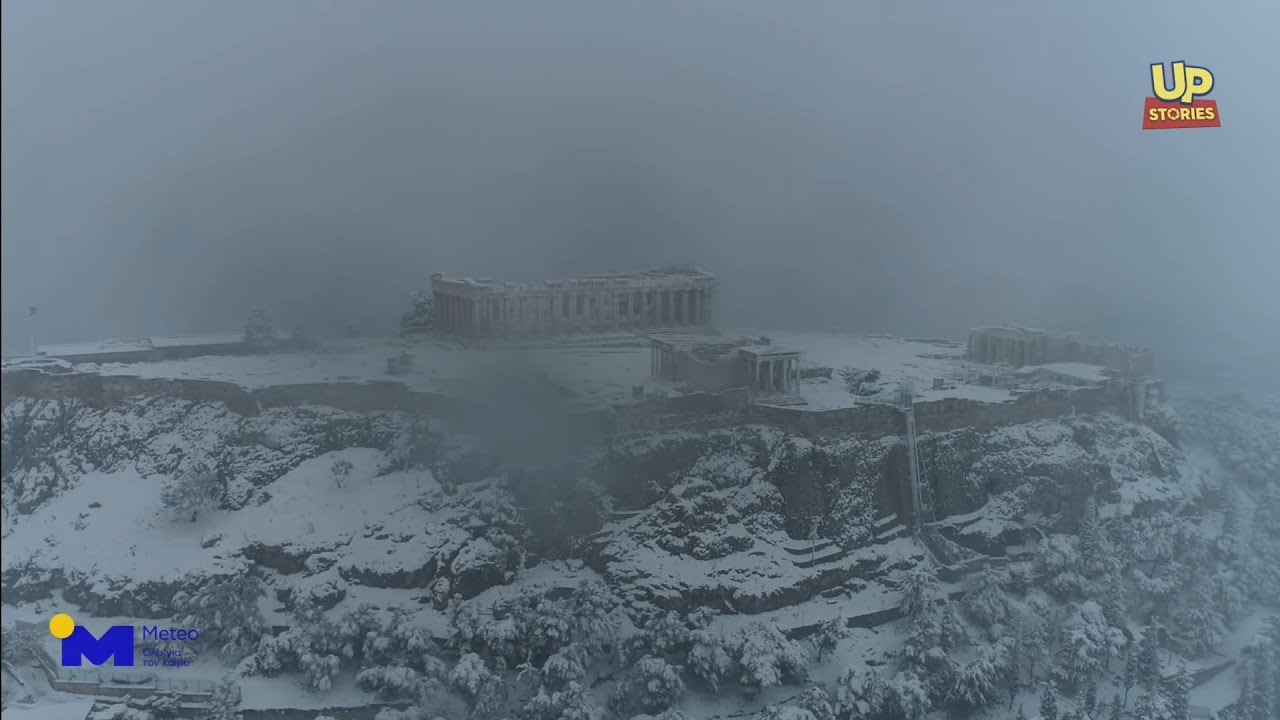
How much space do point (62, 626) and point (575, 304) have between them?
598 centimetres

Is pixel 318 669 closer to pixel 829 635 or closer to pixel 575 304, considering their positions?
pixel 575 304

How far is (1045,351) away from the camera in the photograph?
13.3 metres

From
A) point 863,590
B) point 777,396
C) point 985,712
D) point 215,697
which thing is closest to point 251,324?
point 215,697

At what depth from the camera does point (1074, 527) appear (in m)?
11.9

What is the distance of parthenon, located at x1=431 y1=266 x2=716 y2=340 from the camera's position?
1116 centimetres

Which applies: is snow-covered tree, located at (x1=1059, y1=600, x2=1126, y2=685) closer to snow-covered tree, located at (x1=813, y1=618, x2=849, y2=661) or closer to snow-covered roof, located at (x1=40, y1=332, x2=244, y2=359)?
snow-covered tree, located at (x1=813, y1=618, x2=849, y2=661)

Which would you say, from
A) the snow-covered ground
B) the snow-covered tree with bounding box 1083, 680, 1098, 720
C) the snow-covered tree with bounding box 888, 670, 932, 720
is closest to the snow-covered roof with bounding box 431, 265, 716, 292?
the snow-covered ground

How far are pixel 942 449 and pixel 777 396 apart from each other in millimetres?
2124

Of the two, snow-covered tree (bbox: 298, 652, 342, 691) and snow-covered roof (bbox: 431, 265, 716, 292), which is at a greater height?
snow-covered roof (bbox: 431, 265, 716, 292)

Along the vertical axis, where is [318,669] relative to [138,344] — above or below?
below

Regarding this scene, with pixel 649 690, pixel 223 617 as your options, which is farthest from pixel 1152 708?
pixel 223 617

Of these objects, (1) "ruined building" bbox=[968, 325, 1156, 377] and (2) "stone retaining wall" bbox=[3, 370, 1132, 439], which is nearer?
(2) "stone retaining wall" bbox=[3, 370, 1132, 439]

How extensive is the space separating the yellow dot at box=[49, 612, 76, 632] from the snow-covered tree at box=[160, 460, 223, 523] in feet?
4.29

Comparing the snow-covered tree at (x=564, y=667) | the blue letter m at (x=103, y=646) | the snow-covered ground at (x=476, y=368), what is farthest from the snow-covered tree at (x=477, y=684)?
the blue letter m at (x=103, y=646)
